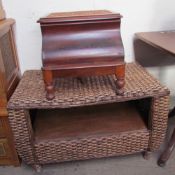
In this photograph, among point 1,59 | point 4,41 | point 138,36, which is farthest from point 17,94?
point 138,36

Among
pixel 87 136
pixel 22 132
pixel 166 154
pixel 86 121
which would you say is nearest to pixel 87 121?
pixel 86 121

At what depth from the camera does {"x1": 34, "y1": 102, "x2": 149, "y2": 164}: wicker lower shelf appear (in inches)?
51.6

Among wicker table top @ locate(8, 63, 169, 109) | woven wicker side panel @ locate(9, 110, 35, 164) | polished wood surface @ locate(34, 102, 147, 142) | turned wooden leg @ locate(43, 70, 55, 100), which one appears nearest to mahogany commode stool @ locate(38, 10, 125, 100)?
turned wooden leg @ locate(43, 70, 55, 100)

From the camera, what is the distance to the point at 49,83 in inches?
45.3

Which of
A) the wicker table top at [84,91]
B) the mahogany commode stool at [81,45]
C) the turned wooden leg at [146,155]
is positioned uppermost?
the mahogany commode stool at [81,45]

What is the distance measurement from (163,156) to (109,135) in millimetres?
376

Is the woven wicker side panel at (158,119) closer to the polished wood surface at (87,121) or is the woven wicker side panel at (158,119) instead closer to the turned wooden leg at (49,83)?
the polished wood surface at (87,121)

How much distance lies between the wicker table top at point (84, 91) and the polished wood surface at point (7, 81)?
6cm

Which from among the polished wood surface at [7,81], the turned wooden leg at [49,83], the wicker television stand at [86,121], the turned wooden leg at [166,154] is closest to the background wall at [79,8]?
the polished wood surface at [7,81]

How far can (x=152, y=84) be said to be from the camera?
1.29 meters

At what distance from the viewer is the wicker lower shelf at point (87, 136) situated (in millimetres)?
1310

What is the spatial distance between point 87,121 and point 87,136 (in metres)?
0.14

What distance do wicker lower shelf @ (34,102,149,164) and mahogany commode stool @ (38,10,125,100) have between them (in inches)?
14.8

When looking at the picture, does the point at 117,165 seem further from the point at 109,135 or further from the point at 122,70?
the point at 122,70
